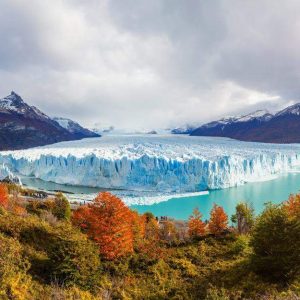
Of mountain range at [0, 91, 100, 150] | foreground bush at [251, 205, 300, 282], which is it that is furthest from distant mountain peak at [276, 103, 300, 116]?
foreground bush at [251, 205, 300, 282]

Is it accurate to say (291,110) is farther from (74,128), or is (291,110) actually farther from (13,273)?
(13,273)

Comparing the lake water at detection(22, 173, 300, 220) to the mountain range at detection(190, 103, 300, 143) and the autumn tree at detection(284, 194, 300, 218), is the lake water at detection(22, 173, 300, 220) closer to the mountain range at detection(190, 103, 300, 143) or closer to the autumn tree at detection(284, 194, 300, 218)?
the autumn tree at detection(284, 194, 300, 218)

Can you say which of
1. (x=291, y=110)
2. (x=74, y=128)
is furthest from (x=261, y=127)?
(x=74, y=128)

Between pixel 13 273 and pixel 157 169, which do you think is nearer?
pixel 13 273

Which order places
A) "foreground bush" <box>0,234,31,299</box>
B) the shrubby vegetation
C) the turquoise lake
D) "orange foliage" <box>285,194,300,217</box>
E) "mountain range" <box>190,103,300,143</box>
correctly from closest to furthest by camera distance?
"foreground bush" <box>0,234,31,299</box>, the shrubby vegetation, "orange foliage" <box>285,194,300,217</box>, the turquoise lake, "mountain range" <box>190,103,300,143</box>

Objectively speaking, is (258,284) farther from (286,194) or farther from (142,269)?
(286,194)

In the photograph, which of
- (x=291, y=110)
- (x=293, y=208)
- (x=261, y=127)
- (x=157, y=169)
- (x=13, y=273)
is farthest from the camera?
Result: (x=291, y=110)

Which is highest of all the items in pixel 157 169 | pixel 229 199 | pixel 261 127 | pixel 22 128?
pixel 22 128
